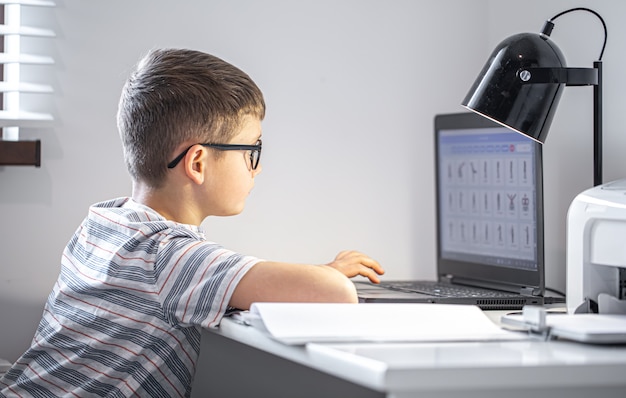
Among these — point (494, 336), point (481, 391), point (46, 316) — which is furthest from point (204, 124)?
point (481, 391)

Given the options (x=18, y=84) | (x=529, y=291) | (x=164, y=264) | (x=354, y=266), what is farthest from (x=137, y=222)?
(x=529, y=291)

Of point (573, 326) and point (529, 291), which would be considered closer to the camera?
point (573, 326)

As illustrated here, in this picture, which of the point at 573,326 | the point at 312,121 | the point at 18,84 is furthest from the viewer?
the point at 312,121

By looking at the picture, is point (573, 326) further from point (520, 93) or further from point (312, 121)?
point (312, 121)

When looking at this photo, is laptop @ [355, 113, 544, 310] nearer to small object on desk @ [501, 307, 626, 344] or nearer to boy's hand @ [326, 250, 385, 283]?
boy's hand @ [326, 250, 385, 283]

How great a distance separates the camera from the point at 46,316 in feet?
4.53

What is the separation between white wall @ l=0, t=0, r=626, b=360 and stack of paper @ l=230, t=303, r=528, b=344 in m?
0.71

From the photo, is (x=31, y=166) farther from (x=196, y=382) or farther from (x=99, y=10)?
(x=196, y=382)

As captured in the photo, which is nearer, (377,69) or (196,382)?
(196,382)

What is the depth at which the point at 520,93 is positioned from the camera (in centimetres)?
133

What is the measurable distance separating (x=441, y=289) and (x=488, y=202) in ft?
0.75

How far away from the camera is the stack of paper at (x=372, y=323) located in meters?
0.96

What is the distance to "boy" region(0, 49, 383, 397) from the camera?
1.20m

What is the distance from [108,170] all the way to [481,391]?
1108 millimetres
